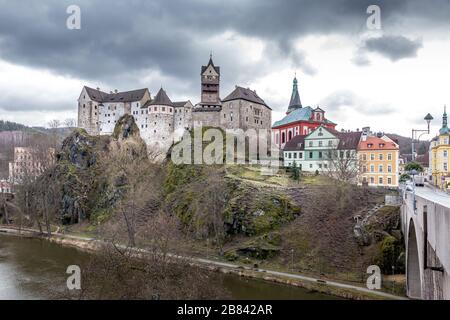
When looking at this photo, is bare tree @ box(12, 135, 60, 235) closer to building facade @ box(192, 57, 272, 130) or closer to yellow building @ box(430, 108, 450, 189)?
building facade @ box(192, 57, 272, 130)

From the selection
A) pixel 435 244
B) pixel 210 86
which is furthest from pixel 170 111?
pixel 435 244

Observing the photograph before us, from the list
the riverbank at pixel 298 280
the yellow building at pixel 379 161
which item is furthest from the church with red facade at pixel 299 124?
the riverbank at pixel 298 280

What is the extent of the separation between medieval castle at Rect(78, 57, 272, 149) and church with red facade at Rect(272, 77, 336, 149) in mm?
3265

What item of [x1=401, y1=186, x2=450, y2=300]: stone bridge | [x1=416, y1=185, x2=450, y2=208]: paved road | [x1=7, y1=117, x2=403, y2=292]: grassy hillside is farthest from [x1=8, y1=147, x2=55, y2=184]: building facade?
[x1=401, y1=186, x2=450, y2=300]: stone bridge

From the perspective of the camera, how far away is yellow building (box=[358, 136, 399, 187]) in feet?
150

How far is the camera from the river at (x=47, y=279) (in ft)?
83.1

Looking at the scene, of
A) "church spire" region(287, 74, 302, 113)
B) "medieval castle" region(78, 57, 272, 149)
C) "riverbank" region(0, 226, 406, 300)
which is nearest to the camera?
"riverbank" region(0, 226, 406, 300)

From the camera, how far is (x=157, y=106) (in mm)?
67812

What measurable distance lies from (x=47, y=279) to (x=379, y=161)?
41.6 meters

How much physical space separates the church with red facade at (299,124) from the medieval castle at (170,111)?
3.26 meters

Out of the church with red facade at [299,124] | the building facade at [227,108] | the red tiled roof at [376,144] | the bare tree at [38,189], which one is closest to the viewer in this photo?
the red tiled roof at [376,144]

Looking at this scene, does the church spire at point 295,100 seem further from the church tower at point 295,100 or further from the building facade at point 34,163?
the building facade at point 34,163
